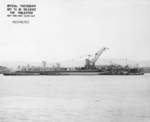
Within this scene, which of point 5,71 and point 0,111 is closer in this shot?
point 0,111

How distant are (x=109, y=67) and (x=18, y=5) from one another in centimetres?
2701

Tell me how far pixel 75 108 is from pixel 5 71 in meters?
28.8

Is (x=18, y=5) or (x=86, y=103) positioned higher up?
(x=18, y=5)

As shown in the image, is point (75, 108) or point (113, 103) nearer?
point (75, 108)

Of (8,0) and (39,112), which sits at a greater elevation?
(8,0)

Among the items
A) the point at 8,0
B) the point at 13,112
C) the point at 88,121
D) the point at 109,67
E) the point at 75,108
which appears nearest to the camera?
the point at 88,121

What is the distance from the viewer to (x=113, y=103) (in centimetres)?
1048

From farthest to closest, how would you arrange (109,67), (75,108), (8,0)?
(109,67), (8,0), (75,108)

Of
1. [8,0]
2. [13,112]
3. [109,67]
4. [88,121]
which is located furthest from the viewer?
[109,67]

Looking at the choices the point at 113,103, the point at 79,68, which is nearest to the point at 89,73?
the point at 79,68

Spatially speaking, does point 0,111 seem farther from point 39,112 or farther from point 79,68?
point 79,68

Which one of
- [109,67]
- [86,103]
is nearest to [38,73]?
[109,67]

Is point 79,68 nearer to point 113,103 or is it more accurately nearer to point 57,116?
point 113,103

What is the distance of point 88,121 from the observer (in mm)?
7555
